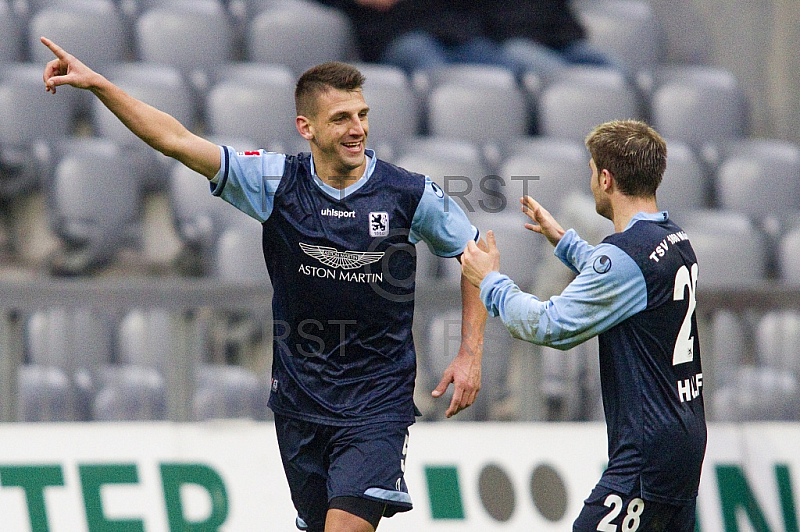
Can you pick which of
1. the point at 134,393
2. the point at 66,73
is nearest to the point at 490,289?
the point at 66,73

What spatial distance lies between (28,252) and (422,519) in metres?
3.08

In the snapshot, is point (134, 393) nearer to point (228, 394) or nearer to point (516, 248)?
point (228, 394)

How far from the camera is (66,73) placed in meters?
3.71

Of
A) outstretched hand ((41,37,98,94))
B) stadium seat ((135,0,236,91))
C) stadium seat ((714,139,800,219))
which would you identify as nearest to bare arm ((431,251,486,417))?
outstretched hand ((41,37,98,94))

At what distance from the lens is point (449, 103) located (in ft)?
26.6

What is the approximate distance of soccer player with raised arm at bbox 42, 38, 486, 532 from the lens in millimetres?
3975

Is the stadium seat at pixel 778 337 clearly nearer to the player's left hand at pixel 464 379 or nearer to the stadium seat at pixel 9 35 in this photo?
the player's left hand at pixel 464 379

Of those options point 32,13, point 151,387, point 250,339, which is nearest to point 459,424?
point 250,339

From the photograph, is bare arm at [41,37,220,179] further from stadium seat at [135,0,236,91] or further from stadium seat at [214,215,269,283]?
stadium seat at [135,0,236,91]

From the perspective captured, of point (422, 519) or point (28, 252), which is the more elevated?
point (28, 252)

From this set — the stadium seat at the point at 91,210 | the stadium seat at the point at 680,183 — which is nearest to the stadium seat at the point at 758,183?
the stadium seat at the point at 680,183

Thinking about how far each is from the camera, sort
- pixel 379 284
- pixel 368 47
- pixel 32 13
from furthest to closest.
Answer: pixel 368 47 → pixel 32 13 → pixel 379 284

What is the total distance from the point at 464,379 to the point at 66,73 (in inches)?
68.9

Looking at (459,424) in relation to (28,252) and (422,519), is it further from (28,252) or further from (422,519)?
(28,252)
